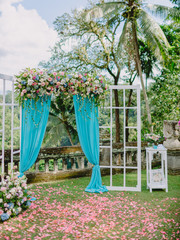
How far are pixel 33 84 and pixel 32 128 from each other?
0.84 m

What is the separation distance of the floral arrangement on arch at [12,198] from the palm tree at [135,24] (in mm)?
6900

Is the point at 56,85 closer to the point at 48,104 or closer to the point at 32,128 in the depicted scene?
the point at 48,104

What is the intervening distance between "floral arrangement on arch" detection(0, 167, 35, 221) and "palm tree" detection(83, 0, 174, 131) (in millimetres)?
6900

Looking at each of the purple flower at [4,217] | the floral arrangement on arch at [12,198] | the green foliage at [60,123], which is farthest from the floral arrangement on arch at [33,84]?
the green foliage at [60,123]

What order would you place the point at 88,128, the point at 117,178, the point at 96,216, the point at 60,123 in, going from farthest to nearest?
A: 1. the point at 60,123
2. the point at 117,178
3. the point at 88,128
4. the point at 96,216

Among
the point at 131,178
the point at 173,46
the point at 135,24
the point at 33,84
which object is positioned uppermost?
the point at 135,24

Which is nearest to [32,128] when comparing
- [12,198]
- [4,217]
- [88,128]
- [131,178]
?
[88,128]

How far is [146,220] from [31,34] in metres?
15.6

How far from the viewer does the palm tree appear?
955 cm

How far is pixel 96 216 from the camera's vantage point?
3.85 m

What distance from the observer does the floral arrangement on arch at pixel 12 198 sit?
3566mm

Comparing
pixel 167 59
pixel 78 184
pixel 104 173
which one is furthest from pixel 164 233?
pixel 167 59

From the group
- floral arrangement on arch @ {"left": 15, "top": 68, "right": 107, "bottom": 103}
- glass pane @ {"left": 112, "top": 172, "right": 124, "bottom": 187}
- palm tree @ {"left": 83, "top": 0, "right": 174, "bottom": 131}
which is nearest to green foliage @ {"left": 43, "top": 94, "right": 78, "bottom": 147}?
palm tree @ {"left": 83, "top": 0, "right": 174, "bottom": 131}

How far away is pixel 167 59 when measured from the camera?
31.9 ft
